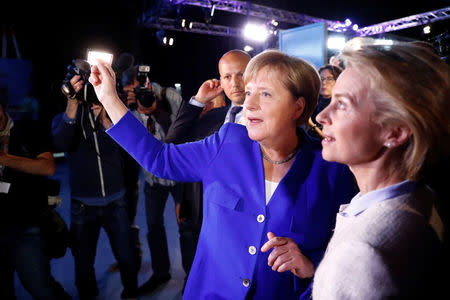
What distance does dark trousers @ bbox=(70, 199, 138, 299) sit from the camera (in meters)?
2.40

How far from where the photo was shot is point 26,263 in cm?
198

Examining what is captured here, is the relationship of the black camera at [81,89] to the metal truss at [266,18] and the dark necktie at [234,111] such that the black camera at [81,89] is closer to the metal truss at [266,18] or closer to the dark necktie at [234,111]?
the dark necktie at [234,111]

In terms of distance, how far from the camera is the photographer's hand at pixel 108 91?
120cm

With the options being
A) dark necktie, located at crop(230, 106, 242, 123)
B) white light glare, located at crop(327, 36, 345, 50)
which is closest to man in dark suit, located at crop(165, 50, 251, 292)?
dark necktie, located at crop(230, 106, 242, 123)

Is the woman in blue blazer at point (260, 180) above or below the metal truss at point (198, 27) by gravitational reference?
below

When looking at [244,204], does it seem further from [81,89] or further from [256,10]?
[256,10]

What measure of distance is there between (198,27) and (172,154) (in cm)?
1234

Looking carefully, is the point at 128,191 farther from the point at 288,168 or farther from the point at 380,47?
the point at 380,47

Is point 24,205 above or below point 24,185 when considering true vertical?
below

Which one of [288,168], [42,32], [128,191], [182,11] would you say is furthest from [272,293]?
[182,11]

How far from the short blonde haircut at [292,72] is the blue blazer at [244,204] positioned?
0.21 metres

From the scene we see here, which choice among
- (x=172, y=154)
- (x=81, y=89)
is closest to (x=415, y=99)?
(x=172, y=154)

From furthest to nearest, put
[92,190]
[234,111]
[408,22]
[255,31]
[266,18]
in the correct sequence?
1. [408,22]
2. [266,18]
3. [255,31]
4. [92,190]
5. [234,111]

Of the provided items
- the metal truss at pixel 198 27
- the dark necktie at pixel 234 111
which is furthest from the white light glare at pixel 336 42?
the dark necktie at pixel 234 111
